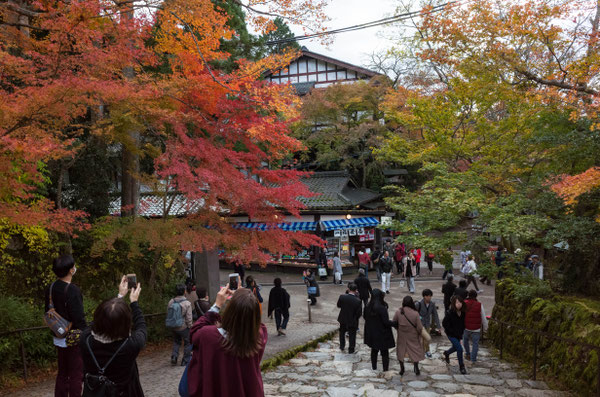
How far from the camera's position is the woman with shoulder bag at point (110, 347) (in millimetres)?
2988

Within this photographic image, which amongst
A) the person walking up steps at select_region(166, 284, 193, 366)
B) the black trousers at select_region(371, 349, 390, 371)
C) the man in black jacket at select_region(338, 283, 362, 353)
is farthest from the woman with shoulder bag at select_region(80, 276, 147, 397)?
the man in black jacket at select_region(338, 283, 362, 353)

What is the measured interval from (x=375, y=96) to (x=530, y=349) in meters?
20.3

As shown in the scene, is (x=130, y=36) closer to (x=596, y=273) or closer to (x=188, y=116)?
(x=188, y=116)

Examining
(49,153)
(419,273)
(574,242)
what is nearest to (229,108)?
(49,153)

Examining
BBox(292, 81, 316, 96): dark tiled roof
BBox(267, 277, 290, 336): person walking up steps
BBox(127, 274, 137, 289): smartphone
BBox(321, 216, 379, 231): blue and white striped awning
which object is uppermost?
BBox(292, 81, 316, 96): dark tiled roof

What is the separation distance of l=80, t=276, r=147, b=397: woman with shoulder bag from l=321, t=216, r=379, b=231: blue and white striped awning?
61.0 ft

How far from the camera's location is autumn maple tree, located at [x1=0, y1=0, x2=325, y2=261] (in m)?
6.78

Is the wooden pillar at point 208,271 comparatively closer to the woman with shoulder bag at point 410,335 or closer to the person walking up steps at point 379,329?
the person walking up steps at point 379,329

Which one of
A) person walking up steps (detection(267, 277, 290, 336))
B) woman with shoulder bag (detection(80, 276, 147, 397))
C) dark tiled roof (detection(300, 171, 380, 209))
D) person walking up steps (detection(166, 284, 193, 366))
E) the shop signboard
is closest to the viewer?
woman with shoulder bag (detection(80, 276, 147, 397))

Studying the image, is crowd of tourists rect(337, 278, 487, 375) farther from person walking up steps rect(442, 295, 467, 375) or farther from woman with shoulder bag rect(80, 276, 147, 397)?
woman with shoulder bag rect(80, 276, 147, 397)

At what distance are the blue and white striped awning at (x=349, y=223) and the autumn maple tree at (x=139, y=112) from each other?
9935 mm

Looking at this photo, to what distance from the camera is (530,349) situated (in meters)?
8.63

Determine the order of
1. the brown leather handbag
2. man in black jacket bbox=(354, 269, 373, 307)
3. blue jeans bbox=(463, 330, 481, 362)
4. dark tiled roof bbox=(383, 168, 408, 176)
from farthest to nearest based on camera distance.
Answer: dark tiled roof bbox=(383, 168, 408, 176)
man in black jacket bbox=(354, 269, 373, 307)
blue jeans bbox=(463, 330, 481, 362)
the brown leather handbag

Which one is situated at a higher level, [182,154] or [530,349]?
[182,154]
